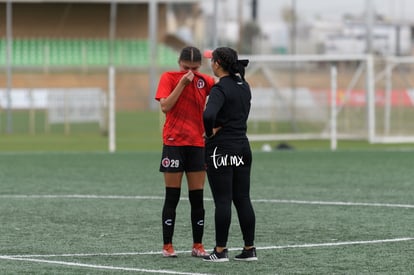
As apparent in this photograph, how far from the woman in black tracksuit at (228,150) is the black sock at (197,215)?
40 centimetres

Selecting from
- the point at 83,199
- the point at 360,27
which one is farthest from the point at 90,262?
the point at 360,27

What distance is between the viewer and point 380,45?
5791cm

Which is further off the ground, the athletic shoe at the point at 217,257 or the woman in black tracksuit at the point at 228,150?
the woman in black tracksuit at the point at 228,150

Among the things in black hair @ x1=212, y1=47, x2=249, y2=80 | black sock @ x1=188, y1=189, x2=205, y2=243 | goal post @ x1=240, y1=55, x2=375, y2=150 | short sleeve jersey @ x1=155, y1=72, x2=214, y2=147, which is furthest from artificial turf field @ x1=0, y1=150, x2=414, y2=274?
goal post @ x1=240, y1=55, x2=375, y2=150

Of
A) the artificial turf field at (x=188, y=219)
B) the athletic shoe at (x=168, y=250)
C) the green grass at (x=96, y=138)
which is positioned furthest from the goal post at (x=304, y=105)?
the athletic shoe at (x=168, y=250)

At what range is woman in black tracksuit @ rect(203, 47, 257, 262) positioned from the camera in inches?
388

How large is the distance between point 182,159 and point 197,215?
571mm

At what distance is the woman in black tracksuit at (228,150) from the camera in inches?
388

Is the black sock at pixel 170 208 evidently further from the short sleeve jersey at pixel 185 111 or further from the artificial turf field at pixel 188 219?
the short sleeve jersey at pixel 185 111

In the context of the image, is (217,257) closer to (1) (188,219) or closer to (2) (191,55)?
(2) (191,55)

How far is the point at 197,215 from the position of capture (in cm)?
1042

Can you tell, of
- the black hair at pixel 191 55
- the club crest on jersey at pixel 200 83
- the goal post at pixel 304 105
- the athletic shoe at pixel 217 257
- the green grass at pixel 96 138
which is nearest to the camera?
the athletic shoe at pixel 217 257

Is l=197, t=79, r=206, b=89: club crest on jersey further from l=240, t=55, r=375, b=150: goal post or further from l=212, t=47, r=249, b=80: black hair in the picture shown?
l=240, t=55, r=375, b=150: goal post

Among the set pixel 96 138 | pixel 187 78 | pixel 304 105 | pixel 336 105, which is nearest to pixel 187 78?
pixel 187 78
